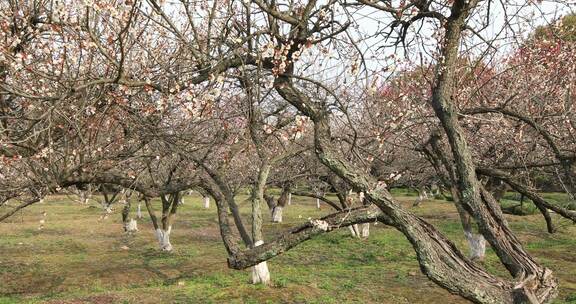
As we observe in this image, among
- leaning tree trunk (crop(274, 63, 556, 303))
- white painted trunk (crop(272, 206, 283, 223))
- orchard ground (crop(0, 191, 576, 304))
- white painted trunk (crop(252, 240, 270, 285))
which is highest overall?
leaning tree trunk (crop(274, 63, 556, 303))

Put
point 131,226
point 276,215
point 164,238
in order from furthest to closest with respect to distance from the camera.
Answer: point 276,215, point 131,226, point 164,238

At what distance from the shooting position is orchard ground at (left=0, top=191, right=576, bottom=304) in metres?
13.8

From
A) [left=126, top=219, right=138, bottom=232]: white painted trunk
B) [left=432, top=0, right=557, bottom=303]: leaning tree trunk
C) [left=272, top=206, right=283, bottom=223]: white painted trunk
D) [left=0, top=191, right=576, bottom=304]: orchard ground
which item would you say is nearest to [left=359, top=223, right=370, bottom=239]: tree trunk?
[left=0, top=191, right=576, bottom=304]: orchard ground

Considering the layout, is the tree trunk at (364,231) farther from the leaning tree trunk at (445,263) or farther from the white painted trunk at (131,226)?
the leaning tree trunk at (445,263)

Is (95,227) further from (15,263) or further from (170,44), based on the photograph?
(170,44)

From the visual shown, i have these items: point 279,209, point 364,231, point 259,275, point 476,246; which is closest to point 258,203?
point 259,275

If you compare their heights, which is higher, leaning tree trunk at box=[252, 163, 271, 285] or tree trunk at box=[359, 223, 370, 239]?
leaning tree trunk at box=[252, 163, 271, 285]

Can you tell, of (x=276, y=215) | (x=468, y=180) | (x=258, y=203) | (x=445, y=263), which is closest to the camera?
(x=445, y=263)

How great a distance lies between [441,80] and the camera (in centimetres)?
627

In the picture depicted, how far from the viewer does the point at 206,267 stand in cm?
1891

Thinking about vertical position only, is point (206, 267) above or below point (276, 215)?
below

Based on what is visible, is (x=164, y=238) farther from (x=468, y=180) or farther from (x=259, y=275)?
(x=468, y=180)

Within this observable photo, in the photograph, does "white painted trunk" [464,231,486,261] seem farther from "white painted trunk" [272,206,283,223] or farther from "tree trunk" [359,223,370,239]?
"white painted trunk" [272,206,283,223]

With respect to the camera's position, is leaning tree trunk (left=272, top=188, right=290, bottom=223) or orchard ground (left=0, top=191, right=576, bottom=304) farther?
leaning tree trunk (left=272, top=188, right=290, bottom=223)
